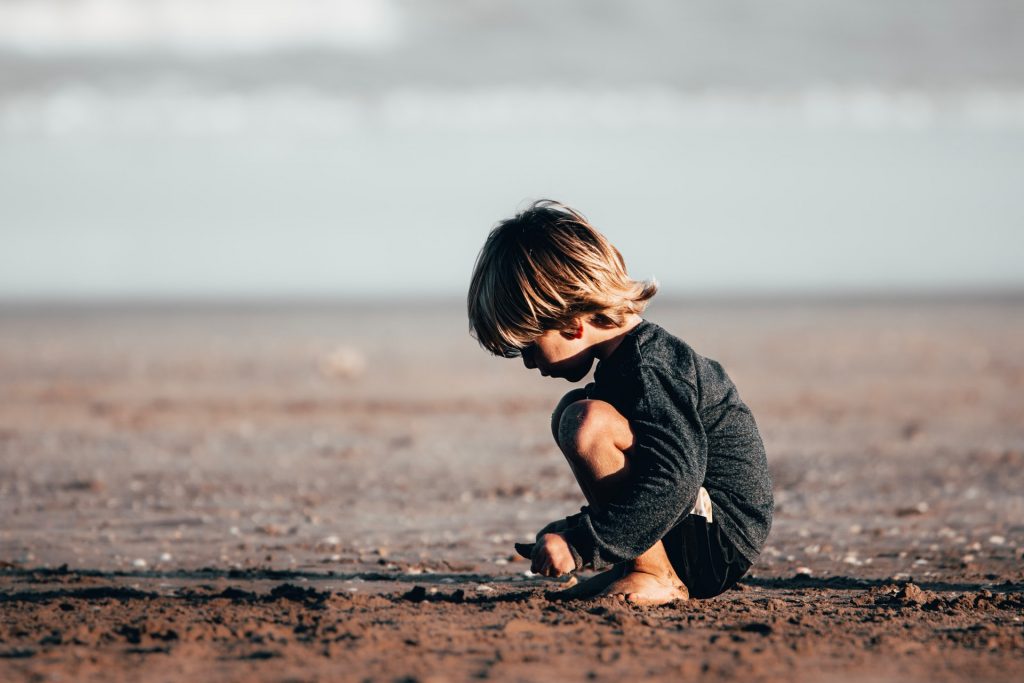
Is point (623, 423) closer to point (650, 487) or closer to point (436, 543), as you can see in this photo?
point (650, 487)

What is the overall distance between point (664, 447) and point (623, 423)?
0.53ft

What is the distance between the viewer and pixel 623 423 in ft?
13.8

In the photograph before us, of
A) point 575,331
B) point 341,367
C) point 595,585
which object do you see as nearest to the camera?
point 575,331

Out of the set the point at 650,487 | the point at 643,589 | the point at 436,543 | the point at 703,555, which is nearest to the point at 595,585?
the point at 643,589

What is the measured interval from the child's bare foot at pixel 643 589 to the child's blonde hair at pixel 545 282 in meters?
0.91

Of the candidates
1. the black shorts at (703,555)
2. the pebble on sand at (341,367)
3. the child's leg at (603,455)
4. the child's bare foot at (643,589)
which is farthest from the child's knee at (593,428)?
the pebble on sand at (341,367)

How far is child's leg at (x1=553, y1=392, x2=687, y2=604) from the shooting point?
13.7 feet

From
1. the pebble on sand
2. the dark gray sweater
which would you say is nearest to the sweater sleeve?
the dark gray sweater

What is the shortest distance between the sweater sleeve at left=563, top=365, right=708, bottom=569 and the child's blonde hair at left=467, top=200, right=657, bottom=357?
0.32 metres

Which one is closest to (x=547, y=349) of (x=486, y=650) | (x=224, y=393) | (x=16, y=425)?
(x=486, y=650)

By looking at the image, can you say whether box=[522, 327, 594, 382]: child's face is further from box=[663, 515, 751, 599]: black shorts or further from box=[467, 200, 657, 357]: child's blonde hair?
box=[663, 515, 751, 599]: black shorts

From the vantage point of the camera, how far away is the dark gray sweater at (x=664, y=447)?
13.6 ft

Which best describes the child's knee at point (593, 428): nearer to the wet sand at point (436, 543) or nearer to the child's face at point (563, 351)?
the child's face at point (563, 351)

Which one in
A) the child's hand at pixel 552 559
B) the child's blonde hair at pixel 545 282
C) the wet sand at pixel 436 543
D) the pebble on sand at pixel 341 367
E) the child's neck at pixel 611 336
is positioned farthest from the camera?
the pebble on sand at pixel 341 367
